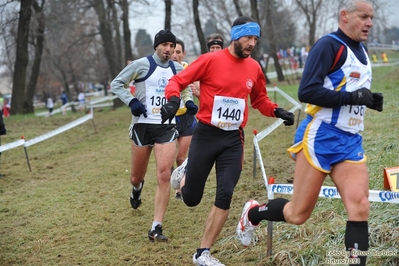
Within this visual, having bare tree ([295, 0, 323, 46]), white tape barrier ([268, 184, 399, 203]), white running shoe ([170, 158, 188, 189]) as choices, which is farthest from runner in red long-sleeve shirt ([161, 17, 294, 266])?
bare tree ([295, 0, 323, 46])

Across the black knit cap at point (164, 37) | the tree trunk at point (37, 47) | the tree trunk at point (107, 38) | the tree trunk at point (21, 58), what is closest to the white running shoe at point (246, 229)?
the black knit cap at point (164, 37)

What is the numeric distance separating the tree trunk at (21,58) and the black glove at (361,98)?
895 inches

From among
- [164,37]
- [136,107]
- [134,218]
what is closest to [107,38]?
[134,218]

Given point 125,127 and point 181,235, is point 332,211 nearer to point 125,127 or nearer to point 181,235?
point 181,235

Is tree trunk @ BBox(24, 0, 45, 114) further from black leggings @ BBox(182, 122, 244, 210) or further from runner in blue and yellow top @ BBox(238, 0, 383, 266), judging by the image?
runner in blue and yellow top @ BBox(238, 0, 383, 266)

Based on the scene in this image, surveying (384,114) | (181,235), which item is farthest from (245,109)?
(384,114)

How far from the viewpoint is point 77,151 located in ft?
48.7

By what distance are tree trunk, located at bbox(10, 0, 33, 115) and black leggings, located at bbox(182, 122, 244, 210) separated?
2119cm

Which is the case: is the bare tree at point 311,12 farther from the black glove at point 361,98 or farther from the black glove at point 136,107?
the black glove at point 361,98

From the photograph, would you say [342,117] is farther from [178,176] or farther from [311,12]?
[311,12]

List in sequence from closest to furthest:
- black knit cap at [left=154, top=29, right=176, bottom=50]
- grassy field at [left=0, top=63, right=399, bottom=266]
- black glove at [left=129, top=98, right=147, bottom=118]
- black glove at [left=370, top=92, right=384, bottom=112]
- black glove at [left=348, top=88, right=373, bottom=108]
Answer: black glove at [left=348, top=88, right=373, bottom=108], black glove at [left=370, top=92, right=384, bottom=112], grassy field at [left=0, top=63, right=399, bottom=266], black glove at [left=129, top=98, right=147, bottom=118], black knit cap at [left=154, top=29, right=176, bottom=50]

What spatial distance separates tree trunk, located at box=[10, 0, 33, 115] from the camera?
82.0ft

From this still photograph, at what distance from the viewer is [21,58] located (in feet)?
86.0

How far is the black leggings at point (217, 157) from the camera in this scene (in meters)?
5.21
